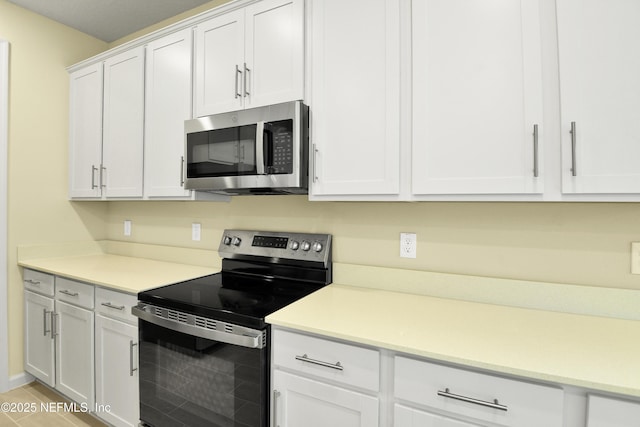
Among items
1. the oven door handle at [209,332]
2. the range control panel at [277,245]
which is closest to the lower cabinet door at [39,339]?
the oven door handle at [209,332]

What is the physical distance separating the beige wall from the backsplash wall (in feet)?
5.01

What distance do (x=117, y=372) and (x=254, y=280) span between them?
0.86 m

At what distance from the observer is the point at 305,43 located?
1550 millimetres

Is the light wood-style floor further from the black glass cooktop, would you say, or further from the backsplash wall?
the backsplash wall

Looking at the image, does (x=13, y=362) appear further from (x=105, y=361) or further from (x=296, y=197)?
(x=296, y=197)

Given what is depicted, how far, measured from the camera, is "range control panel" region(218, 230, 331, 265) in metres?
1.78

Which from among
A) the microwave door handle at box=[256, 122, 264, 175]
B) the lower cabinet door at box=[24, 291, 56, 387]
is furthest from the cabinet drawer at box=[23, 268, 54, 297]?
the microwave door handle at box=[256, 122, 264, 175]

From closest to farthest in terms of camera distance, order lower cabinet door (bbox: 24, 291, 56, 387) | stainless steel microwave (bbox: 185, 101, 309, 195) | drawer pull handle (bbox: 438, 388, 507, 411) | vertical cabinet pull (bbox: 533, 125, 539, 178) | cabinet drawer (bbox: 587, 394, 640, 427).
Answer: cabinet drawer (bbox: 587, 394, 640, 427), drawer pull handle (bbox: 438, 388, 507, 411), vertical cabinet pull (bbox: 533, 125, 539, 178), stainless steel microwave (bbox: 185, 101, 309, 195), lower cabinet door (bbox: 24, 291, 56, 387)

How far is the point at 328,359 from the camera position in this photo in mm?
1133

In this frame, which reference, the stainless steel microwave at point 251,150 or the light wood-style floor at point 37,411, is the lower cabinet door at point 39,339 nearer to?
the light wood-style floor at point 37,411

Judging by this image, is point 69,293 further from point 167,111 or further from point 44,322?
point 167,111

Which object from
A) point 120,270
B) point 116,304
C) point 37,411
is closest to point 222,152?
point 116,304

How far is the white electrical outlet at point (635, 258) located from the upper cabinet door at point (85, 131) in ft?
10.1

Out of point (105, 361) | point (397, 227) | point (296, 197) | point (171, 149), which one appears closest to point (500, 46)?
point (397, 227)
